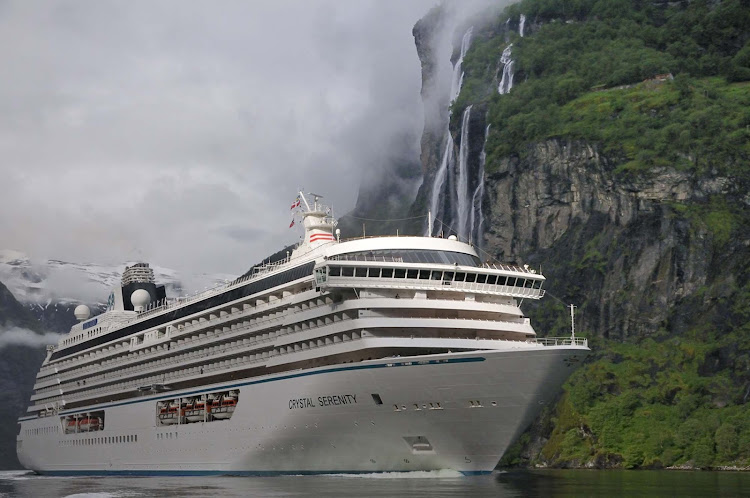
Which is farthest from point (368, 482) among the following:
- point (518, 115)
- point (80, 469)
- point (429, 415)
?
point (518, 115)

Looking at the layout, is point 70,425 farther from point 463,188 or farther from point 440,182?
point 440,182

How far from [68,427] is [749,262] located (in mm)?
64407

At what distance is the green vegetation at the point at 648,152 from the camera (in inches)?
3595

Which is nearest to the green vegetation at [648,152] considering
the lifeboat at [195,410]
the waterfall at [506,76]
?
the waterfall at [506,76]

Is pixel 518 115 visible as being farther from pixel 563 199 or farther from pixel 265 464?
pixel 265 464

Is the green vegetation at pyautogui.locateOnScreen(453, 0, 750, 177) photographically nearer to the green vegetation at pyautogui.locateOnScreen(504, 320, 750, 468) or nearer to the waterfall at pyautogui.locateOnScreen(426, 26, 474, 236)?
the waterfall at pyautogui.locateOnScreen(426, 26, 474, 236)

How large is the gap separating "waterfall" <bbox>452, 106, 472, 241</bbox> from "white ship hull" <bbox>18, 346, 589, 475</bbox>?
228ft

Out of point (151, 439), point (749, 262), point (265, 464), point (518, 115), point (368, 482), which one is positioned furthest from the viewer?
point (518, 115)

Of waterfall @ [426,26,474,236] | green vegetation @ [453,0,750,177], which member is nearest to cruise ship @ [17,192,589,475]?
green vegetation @ [453,0,750,177]

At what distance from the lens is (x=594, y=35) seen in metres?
140

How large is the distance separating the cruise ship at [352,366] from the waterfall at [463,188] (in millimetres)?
59904

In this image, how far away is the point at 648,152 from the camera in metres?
110

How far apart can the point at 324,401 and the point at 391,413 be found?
13.5 ft

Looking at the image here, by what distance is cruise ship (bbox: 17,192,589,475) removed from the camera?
53906mm
